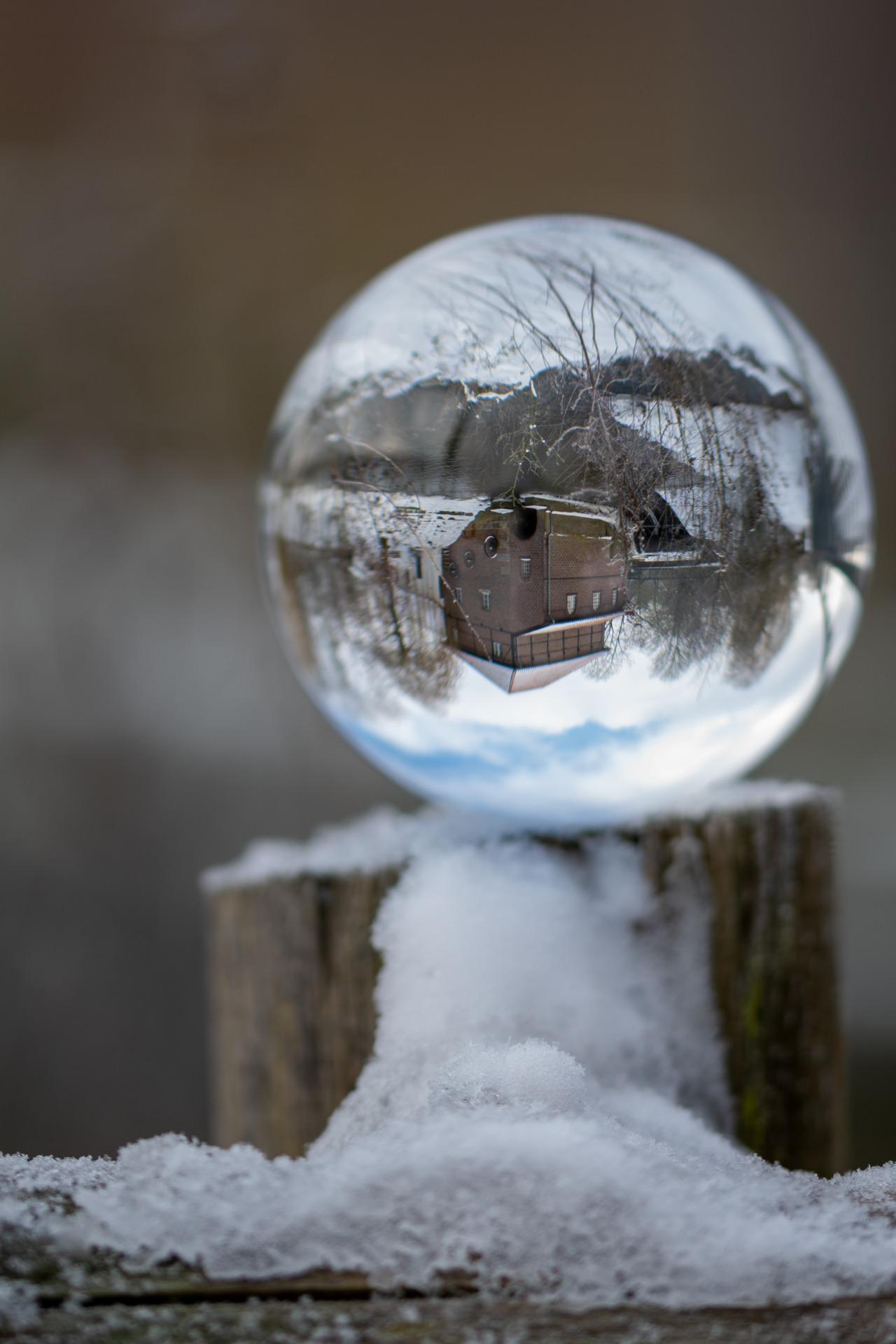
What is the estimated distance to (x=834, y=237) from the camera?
9.29 feet

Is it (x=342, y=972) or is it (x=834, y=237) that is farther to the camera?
(x=834, y=237)

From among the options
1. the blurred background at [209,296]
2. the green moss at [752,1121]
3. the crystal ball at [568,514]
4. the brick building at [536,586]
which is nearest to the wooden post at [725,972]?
the green moss at [752,1121]

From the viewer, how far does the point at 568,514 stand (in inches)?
26.4

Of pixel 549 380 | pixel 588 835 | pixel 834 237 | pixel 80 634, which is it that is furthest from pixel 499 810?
pixel 834 237

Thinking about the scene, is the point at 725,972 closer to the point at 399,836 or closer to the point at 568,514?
the point at 399,836

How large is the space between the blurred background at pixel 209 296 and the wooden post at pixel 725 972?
5.80ft

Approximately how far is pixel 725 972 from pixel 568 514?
461 mm

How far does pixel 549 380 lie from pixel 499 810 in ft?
1.11

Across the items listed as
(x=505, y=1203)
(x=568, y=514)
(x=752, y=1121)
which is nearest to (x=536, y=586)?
(x=568, y=514)

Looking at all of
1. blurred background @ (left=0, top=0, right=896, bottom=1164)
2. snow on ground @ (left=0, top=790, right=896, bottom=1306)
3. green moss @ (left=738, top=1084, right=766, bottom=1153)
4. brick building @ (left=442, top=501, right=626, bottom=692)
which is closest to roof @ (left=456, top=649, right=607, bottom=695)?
brick building @ (left=442, top=501, right=626, bottom=692)

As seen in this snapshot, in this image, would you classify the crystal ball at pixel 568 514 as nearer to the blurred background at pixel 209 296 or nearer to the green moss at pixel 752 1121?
the green moss at pixel 752 1121

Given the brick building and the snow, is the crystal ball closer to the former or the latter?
the brick building

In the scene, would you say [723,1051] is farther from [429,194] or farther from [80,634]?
[429,194]

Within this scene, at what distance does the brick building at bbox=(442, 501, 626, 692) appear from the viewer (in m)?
0.67
